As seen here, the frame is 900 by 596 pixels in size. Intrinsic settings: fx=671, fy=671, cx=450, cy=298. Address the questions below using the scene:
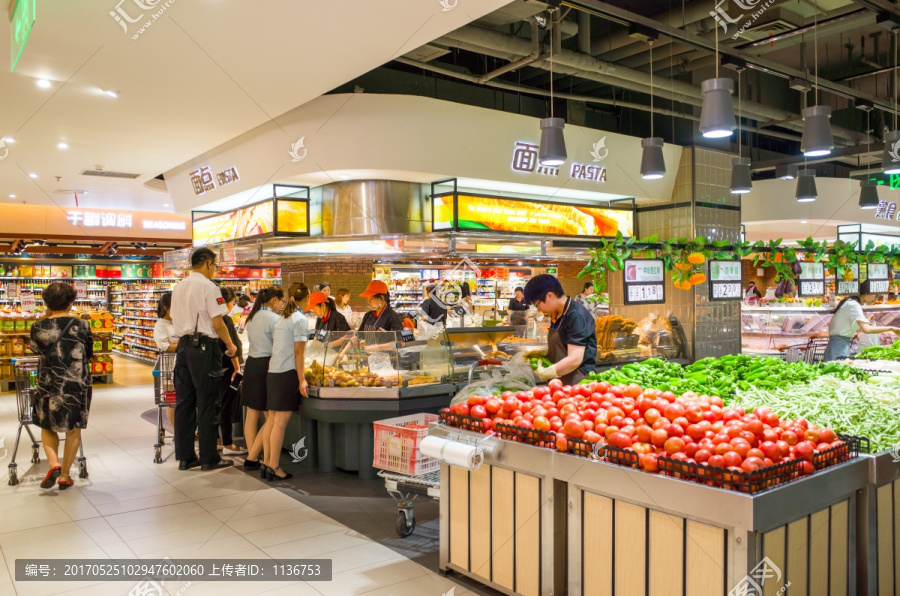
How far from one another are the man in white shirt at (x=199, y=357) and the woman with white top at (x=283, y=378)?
25.5 inches

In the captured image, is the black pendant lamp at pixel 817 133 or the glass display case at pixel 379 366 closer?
the black pendant lamp at pixel 817 133

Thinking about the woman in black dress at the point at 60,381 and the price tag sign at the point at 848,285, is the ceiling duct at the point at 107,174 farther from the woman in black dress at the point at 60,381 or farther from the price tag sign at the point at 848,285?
the price tag sign at the point at 848,285

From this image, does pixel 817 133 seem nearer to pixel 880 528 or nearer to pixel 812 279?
pixel 880 528

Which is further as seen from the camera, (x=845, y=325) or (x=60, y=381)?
(x=845, y=325)

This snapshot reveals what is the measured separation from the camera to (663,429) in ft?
10.4

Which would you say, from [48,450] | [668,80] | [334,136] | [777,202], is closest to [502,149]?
[334,136]

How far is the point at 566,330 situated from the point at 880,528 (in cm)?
223

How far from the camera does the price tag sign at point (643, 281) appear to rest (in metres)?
7.65

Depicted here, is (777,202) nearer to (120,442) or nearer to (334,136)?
(334,136)

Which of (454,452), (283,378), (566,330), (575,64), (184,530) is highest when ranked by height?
(575,64)

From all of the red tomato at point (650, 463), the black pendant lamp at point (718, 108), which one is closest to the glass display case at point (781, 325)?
the black pendant lamp at point (718, 108)

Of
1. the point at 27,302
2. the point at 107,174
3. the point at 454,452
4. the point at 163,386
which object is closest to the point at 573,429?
the point at 454,452

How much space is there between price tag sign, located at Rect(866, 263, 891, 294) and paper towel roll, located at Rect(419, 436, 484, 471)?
983 centimetres

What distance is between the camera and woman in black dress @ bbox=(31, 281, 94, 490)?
18.6ft
